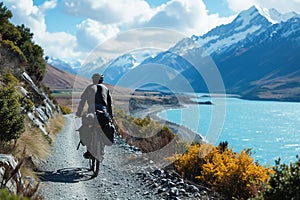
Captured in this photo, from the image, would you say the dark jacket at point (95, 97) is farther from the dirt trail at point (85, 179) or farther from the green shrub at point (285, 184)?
the green shrub at point (285, 184)

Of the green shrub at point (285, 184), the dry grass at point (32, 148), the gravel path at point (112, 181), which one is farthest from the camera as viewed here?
the dry grass at point (32, 148)

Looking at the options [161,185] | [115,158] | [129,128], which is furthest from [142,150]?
[129,128]

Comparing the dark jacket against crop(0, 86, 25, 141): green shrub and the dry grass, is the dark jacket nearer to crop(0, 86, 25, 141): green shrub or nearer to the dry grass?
crop(0, 86, 25, 141): green shrub

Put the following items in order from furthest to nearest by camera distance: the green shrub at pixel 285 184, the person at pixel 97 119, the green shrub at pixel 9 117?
the person at pixel 97 119 → the green shrub at pixel 9 117 → the green shrub at pixel 285 184

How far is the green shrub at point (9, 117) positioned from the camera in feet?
27.1

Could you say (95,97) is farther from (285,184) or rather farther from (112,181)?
(285,184)

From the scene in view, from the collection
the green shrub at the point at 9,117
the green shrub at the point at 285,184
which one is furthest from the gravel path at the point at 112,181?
the green shrub at the point at 285,184

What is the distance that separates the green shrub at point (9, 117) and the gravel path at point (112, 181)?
124 centimetres

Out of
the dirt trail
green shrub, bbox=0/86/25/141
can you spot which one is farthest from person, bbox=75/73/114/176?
green shrub, bbox=0/86/25/141

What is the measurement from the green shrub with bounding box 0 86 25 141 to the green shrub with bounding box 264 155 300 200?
646 centimetres

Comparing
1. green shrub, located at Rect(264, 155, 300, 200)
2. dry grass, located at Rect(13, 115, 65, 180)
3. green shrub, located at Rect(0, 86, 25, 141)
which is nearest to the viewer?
green shrub, located at Rect(264, 155, 300, 200)

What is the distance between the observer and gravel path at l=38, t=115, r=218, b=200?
7234mm

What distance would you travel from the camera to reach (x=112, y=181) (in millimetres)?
8438

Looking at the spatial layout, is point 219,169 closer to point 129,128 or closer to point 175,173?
point 175,173
